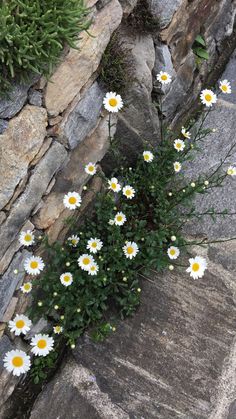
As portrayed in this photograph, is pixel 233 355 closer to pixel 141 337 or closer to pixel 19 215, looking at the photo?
Answer: pixel 141 337

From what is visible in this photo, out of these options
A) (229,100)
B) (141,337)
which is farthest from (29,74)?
(229,100)

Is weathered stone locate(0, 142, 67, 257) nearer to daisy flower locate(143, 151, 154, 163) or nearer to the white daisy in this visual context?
the white daisy

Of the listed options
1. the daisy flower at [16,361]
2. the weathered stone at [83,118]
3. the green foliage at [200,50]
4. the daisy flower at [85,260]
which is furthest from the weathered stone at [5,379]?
the green foliage at [200,50]

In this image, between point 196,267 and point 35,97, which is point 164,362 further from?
point 35,97

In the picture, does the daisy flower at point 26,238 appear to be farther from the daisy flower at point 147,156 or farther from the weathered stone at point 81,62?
the daisy flower at point 147,156

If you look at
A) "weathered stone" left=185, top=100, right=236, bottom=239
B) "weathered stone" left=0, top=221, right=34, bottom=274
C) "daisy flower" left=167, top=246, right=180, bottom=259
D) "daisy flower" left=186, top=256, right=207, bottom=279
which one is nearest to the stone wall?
"weathered stone" left=0, top=221, right=34, bottom=274

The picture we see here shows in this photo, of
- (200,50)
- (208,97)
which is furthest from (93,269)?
(200,50)
